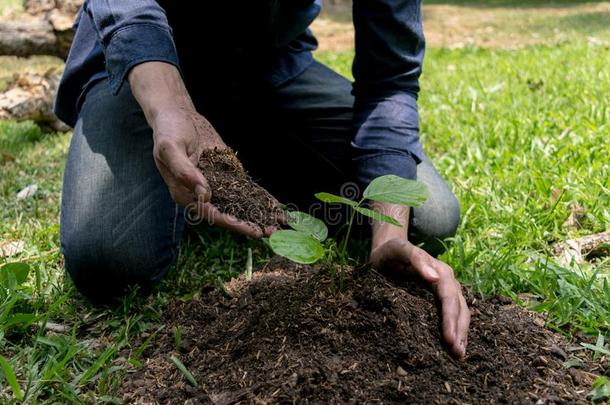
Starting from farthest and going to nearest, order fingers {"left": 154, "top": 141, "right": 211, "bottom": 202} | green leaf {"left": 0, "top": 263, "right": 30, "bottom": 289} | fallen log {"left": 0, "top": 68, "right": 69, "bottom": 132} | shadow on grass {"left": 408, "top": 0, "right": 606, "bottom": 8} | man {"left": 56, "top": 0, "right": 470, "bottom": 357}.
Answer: shadow on grass {"left": 408, "top": 0, "right": 606, "bottom": 8}
fallen log {"left": 0, "top": 68, "right": 69, "bottom": 132}
green leaf {"left": 0, "top": 263, "right": 30, "bottom": 289}
man {"left": 56, "top": 0, "right": 470, "bottom": 357}
fingers {"left": 154, "top": 141, "right": 211, "bottom": 202}

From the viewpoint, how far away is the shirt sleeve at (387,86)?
1.90 m

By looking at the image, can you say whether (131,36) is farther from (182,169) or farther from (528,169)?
(528,169)

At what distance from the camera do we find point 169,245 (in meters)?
1.89

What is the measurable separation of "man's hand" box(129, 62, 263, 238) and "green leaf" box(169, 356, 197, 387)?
331 millimetres

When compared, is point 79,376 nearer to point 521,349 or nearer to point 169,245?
point 169,245

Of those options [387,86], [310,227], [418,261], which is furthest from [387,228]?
[387,86]

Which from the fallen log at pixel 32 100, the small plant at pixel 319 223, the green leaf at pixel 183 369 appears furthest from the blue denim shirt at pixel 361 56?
the fallen log at pixel 32 100

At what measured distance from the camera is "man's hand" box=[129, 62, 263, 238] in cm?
146

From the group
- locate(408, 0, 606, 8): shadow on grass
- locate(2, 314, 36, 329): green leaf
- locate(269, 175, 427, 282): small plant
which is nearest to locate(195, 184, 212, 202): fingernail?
locate(269, 175, 427, 282): small plant

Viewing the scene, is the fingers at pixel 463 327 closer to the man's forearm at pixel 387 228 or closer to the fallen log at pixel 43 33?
the man's forearm at pixel 387 228

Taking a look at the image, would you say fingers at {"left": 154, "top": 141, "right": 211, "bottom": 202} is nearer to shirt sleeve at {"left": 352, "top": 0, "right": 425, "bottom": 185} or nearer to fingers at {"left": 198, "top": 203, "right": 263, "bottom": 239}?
fingers at {"left": 198, "top": 203, "right": 263, "bottom": 239}

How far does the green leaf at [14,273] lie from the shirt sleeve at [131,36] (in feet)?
1.71

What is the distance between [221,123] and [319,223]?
3.17 ft

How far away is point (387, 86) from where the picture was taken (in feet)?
6.64
